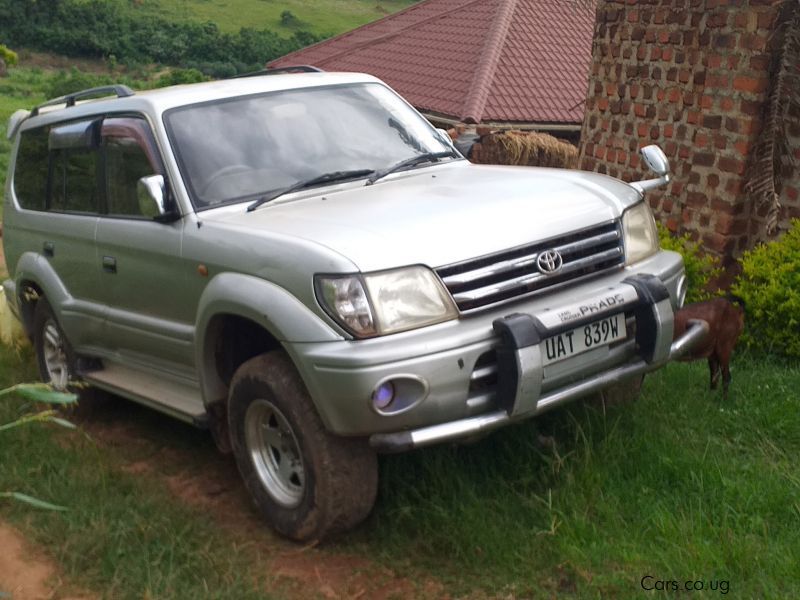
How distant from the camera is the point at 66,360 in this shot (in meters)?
6.25

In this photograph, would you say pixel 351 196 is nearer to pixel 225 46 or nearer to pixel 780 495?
pixel 780 495

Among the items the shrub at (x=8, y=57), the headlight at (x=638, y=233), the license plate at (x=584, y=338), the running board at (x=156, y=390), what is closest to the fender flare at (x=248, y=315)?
the running board at (x=156, y=390)

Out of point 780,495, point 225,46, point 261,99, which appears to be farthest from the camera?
point 225,46

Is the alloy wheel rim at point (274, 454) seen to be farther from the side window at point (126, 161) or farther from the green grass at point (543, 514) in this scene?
the side window at point (126, 161)

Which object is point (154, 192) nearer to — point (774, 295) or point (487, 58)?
point (774, 295)

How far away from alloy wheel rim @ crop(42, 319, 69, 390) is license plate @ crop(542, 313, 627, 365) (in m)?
3.20

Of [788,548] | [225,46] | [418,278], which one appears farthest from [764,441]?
[225,46]

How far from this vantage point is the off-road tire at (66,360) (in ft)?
19.9

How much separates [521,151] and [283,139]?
23.2 feet

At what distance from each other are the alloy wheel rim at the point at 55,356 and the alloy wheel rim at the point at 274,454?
207 cm

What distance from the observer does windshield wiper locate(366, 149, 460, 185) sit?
17.1 feet

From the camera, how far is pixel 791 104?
679cm

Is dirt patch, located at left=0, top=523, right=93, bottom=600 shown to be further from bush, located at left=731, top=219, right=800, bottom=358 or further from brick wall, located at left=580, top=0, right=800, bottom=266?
brick wall, located at left=580, top=0, right=800, bottom=266

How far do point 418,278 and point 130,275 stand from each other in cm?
178
